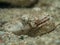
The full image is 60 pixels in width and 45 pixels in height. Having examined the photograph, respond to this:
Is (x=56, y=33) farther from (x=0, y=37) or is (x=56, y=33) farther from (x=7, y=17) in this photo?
(x=7, y=17)

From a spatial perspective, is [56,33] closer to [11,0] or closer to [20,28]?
[20,28]

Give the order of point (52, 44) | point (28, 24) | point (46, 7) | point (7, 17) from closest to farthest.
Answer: point (52, 44) → point (28, 24) → point (7, 17) → point (46, 7)

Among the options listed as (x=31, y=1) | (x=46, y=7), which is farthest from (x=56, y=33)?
(x=31, y=1)

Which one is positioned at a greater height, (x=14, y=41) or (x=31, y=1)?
(x=14, y=41)

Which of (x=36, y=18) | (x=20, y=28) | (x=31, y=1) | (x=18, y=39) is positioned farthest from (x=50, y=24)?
(x=31, y=1)

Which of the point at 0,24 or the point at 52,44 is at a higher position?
the point at 52,44

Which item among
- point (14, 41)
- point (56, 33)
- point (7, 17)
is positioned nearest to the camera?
point (14, 41)

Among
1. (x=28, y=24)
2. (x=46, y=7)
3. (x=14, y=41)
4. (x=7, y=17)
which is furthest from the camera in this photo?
(x=46, y=7)

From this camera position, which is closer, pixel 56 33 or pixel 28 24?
pixel 56 33

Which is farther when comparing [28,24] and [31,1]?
[31,1]
